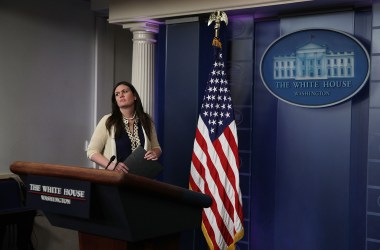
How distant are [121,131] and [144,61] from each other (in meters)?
1.11

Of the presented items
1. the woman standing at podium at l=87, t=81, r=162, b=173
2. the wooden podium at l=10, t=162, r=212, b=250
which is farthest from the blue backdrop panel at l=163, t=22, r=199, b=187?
the wooden podium at l=10, t=162, r=212, b=250

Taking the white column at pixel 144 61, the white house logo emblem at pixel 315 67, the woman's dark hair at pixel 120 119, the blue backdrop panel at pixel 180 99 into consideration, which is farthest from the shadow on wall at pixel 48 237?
the white house logo emblem at pixel 315 67

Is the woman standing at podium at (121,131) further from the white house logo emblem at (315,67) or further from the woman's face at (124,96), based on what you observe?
the white house logo emblem at (315,67)

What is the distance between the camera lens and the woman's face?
113 inches

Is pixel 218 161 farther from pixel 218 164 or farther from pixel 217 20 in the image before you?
pixel 217 20

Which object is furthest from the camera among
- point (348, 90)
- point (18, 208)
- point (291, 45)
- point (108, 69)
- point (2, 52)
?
point (108, 69)

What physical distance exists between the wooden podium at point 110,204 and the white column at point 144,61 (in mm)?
2259

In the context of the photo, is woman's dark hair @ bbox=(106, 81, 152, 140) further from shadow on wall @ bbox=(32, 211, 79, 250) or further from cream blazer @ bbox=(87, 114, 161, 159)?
shadow on wall @ bbox=(32, 211, 79, 250)

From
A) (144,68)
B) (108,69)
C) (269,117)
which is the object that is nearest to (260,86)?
(269,117)

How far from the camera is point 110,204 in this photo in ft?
4.56

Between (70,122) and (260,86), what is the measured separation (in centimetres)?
206

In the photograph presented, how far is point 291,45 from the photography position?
3.34 m

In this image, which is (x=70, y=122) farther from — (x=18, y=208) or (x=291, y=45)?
(x=291, y=45)

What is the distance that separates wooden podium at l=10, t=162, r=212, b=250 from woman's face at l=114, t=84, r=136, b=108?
130cm
